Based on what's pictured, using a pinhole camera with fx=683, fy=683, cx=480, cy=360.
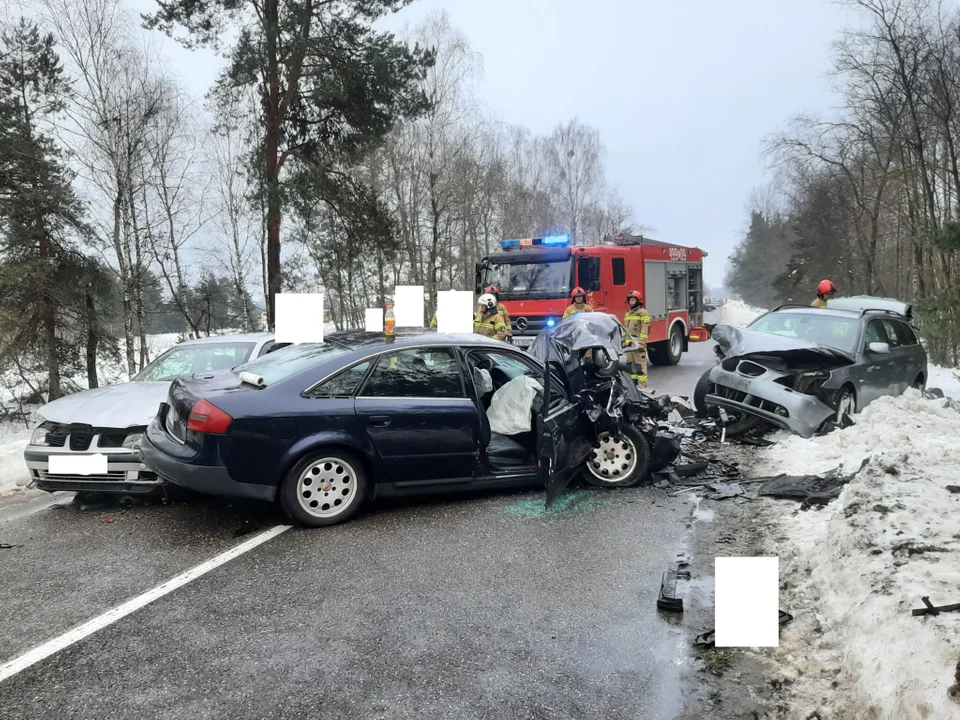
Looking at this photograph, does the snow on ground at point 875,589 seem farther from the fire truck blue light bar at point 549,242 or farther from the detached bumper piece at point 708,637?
the fire truck blue light bar at point 549,242

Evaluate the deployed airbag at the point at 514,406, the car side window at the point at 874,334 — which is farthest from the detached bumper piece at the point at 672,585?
the car side window at the point at 874,334

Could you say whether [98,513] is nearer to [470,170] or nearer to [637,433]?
[637,433]

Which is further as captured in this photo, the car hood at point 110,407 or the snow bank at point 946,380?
the snow bank at point 946,380

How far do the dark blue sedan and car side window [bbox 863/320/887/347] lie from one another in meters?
5.15

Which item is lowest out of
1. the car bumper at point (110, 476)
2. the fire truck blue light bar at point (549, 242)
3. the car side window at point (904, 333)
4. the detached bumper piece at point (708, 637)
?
Result: the detached bumper piece at point (708, 637)

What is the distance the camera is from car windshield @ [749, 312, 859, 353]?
8.76m

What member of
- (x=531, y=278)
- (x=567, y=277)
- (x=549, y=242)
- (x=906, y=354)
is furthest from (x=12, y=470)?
(x=906, y=354)

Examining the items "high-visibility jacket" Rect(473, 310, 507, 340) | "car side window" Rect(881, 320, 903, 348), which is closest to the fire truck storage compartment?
"high-visibility jacket" Rect(473, 310, 507, 340)

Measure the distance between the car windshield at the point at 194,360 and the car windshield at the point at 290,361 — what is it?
1.48 meters

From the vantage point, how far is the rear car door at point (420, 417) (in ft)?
16.6

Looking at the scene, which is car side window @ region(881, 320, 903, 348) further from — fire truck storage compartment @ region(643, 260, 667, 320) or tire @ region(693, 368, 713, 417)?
fire truck storage compartment @ region(643, 260, 667, 320)

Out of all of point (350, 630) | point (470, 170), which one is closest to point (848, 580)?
point (350, 630)

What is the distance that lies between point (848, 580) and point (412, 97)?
15.7m

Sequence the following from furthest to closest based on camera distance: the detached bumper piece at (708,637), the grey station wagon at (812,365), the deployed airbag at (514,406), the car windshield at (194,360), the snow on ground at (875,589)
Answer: the grey station wagon at (812,365) → the car windshield at (194,360) → the deployed airbag at (514,406) → the detached bumper piece at (708,637) → the snow on ground at (875,589)
